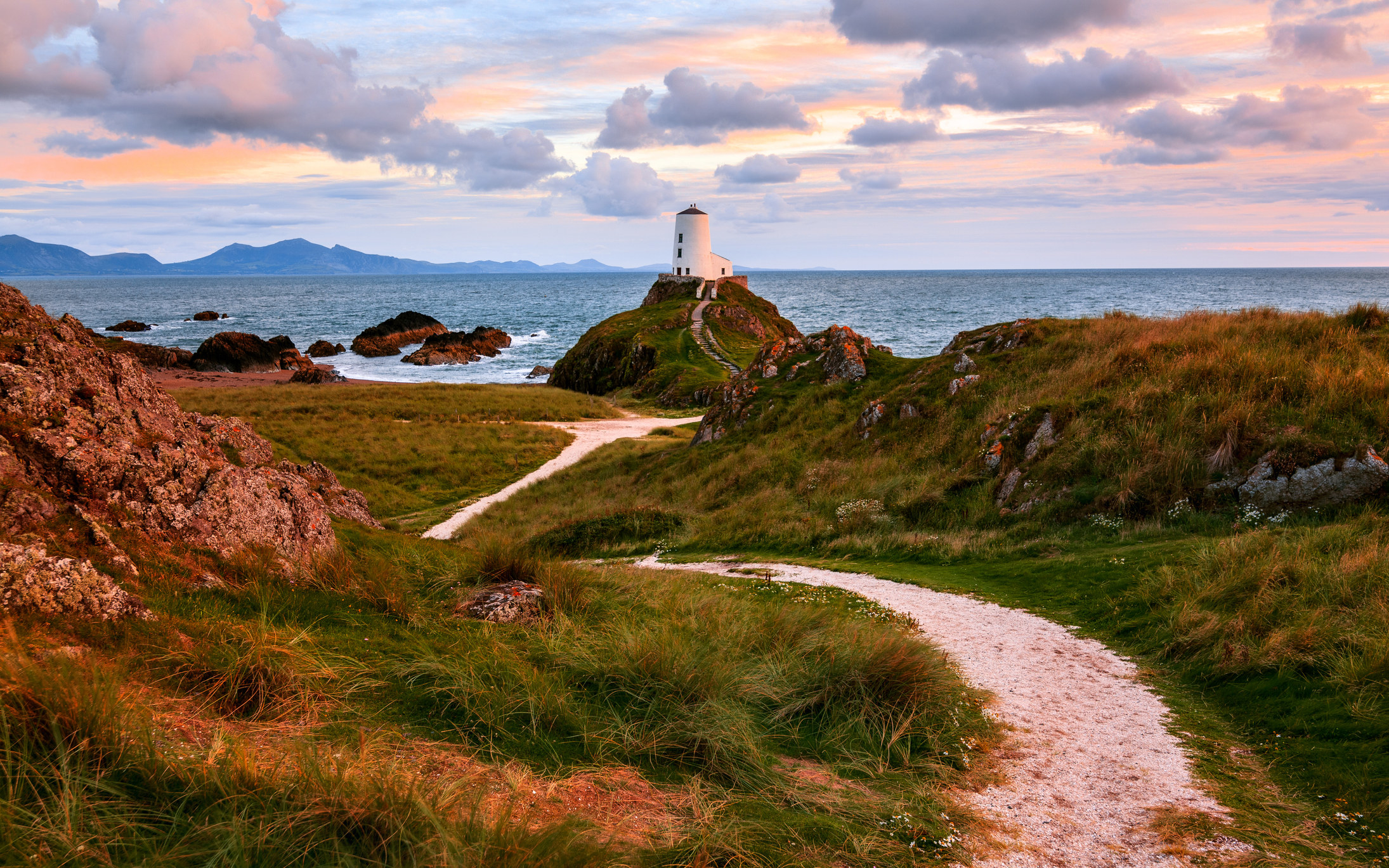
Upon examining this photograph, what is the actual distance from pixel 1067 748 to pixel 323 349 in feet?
362

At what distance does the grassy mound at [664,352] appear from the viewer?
6294 centimetres

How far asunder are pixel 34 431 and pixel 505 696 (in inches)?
210

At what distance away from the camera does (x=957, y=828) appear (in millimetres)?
5488

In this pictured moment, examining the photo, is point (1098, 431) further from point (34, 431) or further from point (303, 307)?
point (303, 307)

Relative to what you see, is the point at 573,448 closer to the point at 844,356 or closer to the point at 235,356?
the point at 844,356

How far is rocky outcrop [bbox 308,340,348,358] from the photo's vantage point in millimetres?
101188

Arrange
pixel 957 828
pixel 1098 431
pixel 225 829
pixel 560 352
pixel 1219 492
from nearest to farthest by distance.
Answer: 1. pixel 225 829
2. pixel 957 828
3. pixel 1219 492
4. pixel 1098 431
5. pixel 560 352

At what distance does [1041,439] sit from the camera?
17.5 meters

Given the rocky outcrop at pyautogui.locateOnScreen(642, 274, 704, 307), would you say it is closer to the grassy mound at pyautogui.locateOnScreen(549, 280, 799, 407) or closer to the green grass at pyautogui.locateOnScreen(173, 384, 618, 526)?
the grassy mound at pyautogui.locateOnScreen(549, 280, 799, 407)

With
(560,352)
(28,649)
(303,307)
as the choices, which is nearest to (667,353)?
(560,352)

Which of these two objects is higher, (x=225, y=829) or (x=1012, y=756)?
(x=225, y=829)

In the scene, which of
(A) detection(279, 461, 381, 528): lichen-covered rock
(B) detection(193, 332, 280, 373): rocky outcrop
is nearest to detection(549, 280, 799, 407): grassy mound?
(B) detection(193, 332, 280, 373): rocky outcrop

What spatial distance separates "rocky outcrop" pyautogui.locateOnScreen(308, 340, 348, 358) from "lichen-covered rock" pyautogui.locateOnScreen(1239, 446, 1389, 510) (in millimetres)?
105522

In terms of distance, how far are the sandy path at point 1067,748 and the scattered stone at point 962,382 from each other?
41.2 feet
